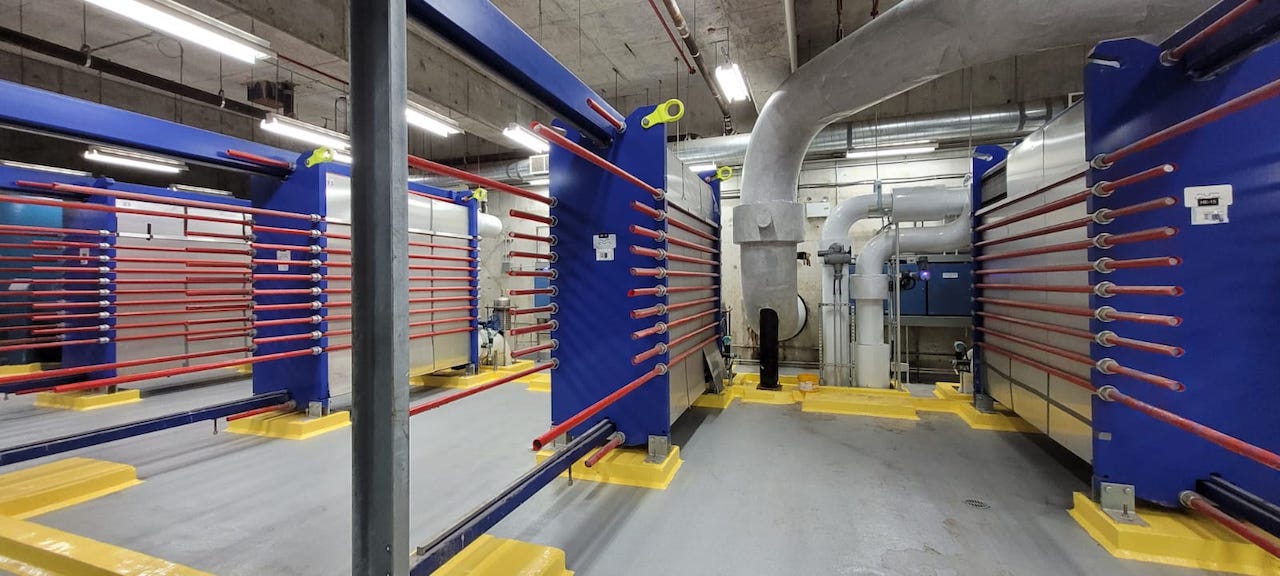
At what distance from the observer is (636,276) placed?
2928 millimetres

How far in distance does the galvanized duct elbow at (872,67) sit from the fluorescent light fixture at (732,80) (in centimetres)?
103

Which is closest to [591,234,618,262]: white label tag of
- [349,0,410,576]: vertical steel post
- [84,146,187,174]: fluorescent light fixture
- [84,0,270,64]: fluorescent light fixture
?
[349,0,410,576]: vertical steel post

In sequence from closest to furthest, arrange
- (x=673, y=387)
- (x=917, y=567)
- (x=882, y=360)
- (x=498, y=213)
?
(x=917, y=567)
(x=673, y=387)
(x=882, y=360)
(x=498, y=213)

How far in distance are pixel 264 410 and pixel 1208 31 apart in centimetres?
589

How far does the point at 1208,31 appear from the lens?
1.77 m

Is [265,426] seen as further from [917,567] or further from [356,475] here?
[917,567]

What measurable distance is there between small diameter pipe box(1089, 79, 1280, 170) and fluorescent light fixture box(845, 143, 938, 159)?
16.2 ft

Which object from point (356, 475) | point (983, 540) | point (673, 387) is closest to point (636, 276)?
point (673, 387)

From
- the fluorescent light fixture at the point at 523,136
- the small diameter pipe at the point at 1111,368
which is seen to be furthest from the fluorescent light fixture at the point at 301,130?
the small diameter pipe at the point at 1111,368

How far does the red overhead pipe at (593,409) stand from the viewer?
1901 millimetres

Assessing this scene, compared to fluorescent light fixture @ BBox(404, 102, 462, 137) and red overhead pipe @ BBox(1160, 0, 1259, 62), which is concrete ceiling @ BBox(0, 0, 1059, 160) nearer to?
fluorescent light fixture @ BBox(404, 102, 462, 137)

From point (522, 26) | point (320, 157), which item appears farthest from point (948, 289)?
point (320, 157)

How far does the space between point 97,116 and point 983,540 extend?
17.6ft

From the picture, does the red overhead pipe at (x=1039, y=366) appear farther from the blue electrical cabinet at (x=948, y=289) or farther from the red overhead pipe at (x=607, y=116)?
the red overhead pipe at (x=607, y=116)
